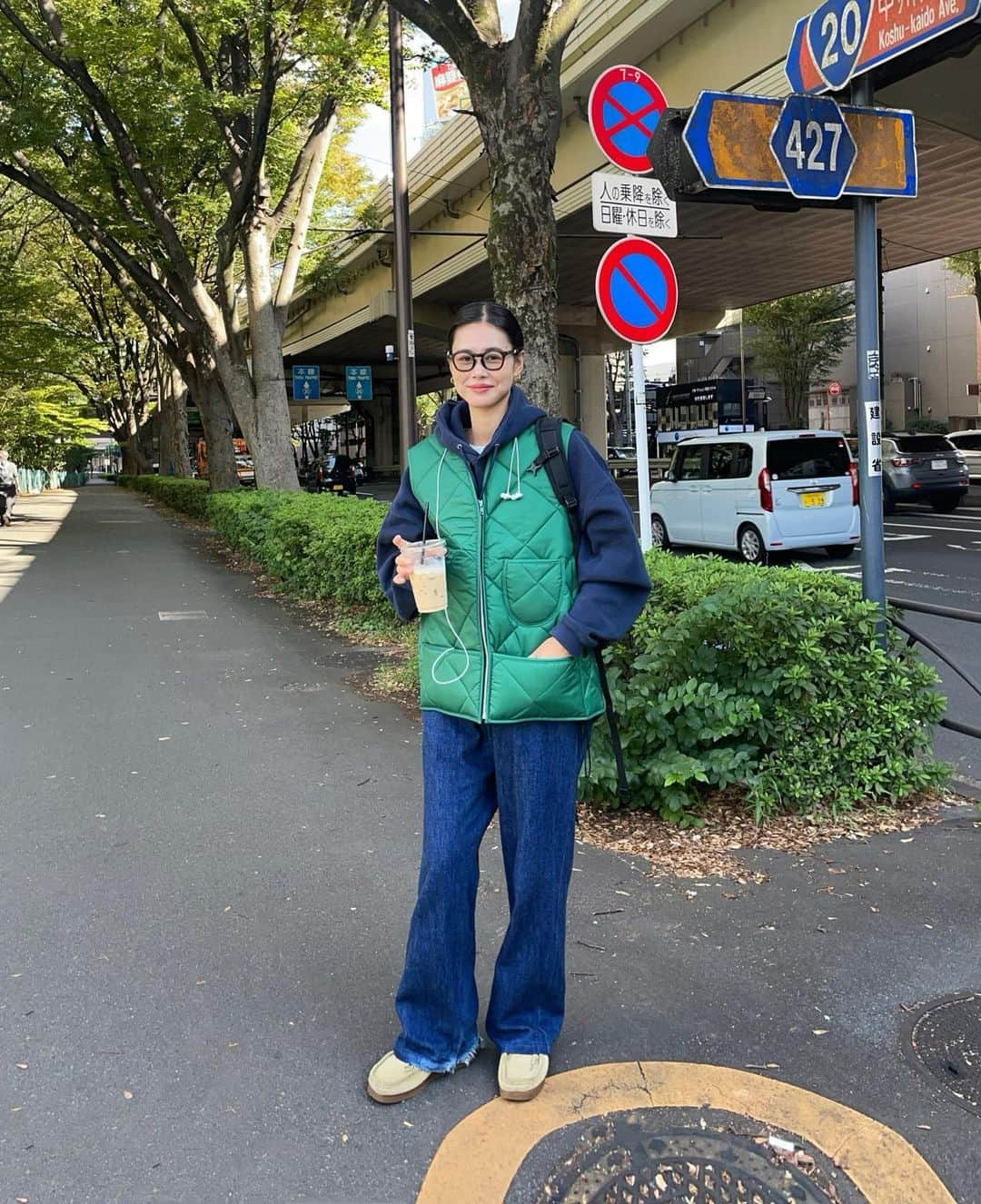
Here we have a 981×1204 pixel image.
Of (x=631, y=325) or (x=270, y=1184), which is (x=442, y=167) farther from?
(x=270, y=1184)

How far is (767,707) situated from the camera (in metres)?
4.46

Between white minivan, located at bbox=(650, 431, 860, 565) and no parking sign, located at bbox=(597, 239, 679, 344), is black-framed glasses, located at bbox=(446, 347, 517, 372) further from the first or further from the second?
white minivan, located at bbox=(650, 431, 860, 565)

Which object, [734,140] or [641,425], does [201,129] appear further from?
[734,140]

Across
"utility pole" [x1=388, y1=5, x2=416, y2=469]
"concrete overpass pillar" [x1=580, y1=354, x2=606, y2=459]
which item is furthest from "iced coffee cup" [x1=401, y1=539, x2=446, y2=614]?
"concrete overpass pillar" [x1=580, y1=354, x2=606, y2=459]

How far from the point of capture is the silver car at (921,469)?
66.8 feet

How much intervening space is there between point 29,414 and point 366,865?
33.4m

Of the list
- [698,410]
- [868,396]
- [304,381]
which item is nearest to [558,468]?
[868,396]

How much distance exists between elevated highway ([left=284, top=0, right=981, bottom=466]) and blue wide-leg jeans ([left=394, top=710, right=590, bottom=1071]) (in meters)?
3.45

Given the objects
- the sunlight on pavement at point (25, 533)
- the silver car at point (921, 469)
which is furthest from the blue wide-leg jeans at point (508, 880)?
the silver car at point (921, 469)

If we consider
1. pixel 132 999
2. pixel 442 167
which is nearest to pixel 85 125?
pixel 442 167

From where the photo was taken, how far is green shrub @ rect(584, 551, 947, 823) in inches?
172

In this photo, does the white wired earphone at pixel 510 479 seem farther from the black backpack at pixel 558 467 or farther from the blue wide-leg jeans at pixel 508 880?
the blue wide-leg jeans at pixel 508 880

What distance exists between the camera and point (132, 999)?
10.5 ft

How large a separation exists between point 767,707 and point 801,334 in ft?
156
